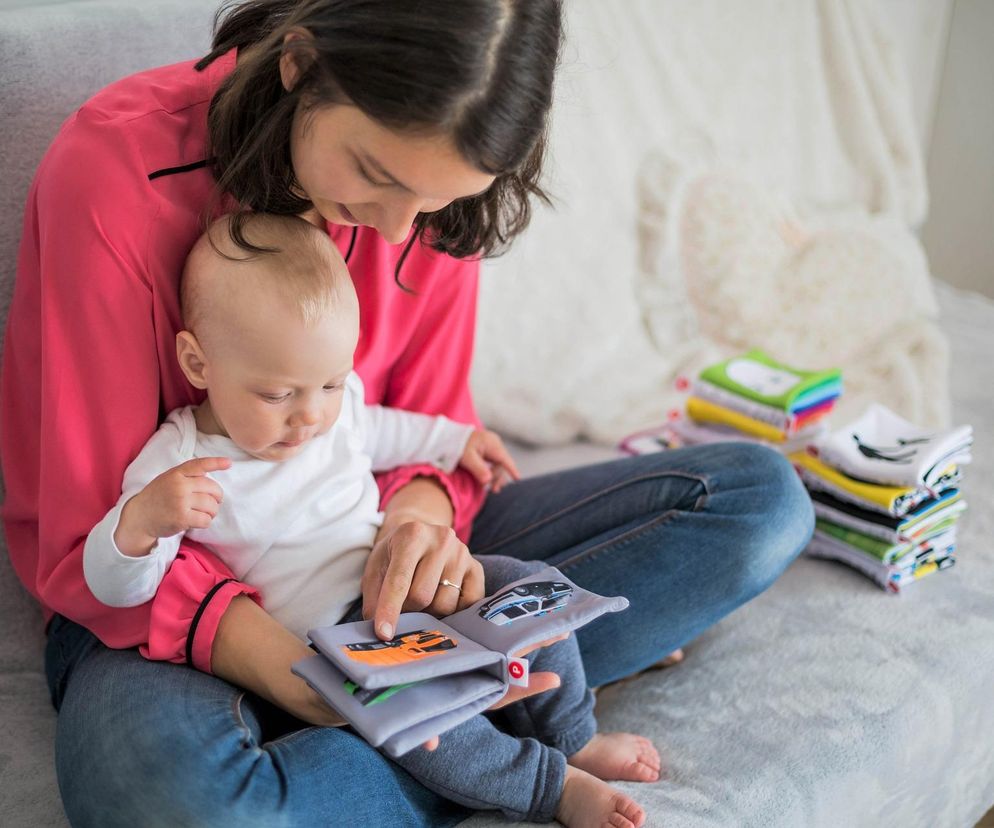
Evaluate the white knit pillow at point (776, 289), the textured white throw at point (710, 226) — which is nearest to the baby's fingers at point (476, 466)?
the textured white throw at point (710, 226)

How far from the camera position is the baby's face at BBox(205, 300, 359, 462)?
1028 mm

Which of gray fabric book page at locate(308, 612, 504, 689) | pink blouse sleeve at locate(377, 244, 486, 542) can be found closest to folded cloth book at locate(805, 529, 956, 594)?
pink blouse sleeve at locate(377, 244, 486, 542)

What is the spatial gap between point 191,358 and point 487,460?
1.55 feet

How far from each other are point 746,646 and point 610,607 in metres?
0.48

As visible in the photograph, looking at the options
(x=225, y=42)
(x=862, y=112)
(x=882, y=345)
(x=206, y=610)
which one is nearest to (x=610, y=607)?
(x=206, y=610)

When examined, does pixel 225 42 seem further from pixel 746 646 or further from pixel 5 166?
pixel 746 646

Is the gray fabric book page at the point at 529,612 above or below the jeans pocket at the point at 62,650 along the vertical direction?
above

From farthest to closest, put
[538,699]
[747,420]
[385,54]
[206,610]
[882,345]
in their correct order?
[882,345], [747,420], [538,699], [206,610], [385,54]

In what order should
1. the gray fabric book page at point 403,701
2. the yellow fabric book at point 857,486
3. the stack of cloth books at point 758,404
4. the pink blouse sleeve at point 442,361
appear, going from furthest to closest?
the stack of cloth books at point 758,404 → the yellow fabric book at point 857,486 → the pink blouse sleeve at point 442,361 → the gray fabric book page at point 403,701

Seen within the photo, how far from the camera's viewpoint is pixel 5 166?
1249 millimetres

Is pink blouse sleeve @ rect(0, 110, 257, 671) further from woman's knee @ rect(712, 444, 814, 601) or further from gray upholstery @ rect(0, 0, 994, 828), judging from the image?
woman's knee @ rect(712, 444, 814, 601)

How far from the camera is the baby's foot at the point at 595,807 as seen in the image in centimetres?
106

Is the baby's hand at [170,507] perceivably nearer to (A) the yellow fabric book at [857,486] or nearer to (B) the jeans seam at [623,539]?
(B) the jeans seam at [623,539]

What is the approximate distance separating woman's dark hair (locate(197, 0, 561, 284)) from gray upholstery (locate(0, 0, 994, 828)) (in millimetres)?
316
